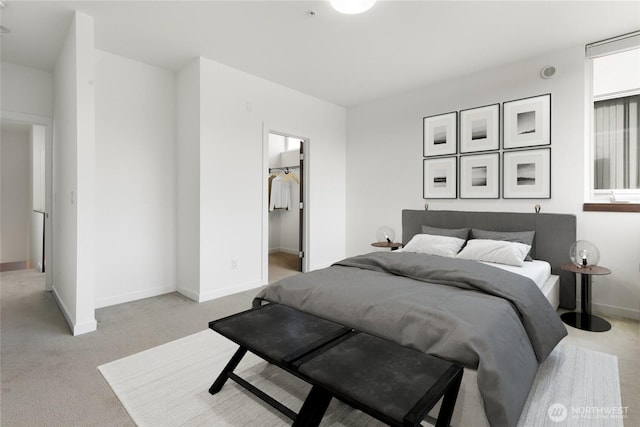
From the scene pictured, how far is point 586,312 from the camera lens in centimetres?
299

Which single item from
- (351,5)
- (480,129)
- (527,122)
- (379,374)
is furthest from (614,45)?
(379,374)

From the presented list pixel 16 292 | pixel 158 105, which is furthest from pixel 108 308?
pixel 158 105

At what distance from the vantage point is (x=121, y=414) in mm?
1730

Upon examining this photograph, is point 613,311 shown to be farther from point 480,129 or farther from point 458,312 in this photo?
point 458,312

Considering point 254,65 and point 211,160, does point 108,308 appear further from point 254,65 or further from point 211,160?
point 254,65

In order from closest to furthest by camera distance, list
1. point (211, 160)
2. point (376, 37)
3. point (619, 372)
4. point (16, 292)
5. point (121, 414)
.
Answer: point (121, 414) → point (619, 372) → point (376, 37) → point (211, 160) → point (16, 292)

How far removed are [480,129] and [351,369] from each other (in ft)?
11.6

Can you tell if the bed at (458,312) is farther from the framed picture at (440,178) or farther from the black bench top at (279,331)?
the framed picture at (440,178)

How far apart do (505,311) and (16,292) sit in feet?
16.9

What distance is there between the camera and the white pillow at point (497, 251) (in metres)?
3.08

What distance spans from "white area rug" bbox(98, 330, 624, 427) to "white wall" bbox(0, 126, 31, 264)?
5.41 m

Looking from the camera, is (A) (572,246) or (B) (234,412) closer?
(B) (234,412)

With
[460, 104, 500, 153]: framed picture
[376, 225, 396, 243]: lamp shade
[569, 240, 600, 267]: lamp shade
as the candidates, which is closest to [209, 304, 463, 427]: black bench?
[569, 240, 600, 267]: lamp shade

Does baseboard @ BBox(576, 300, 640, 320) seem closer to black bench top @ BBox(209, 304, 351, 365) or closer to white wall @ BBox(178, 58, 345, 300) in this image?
black bench top @ BBox(209, 304, 351, 365)
